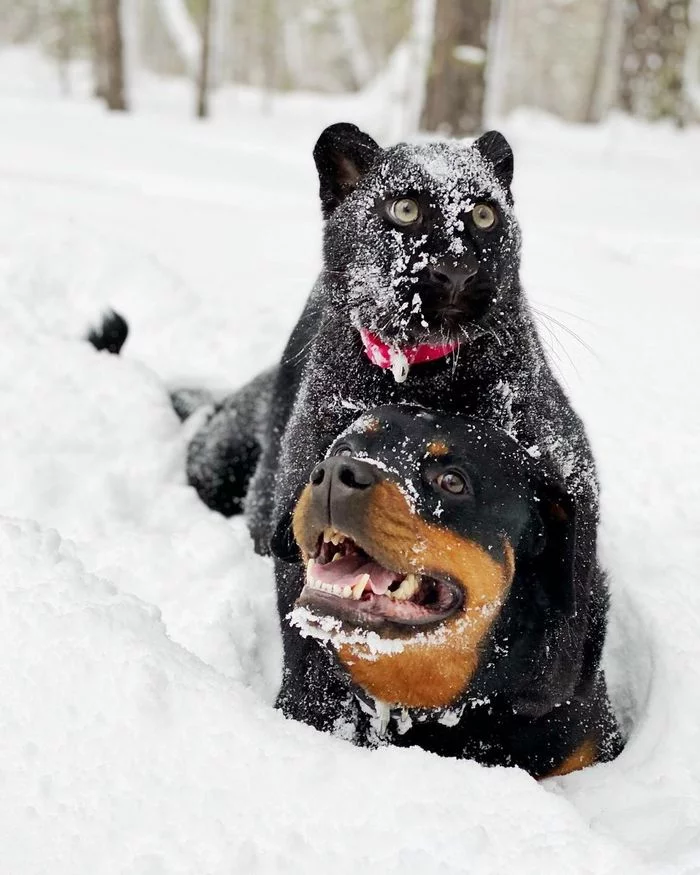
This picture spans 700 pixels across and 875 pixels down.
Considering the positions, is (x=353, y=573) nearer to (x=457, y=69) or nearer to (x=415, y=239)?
(x=415, y=239)

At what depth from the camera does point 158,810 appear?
1.64 metres

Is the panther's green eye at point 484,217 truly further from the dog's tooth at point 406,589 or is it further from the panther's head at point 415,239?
the dog's tooth at point 406,589

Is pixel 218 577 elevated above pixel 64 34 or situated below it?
above

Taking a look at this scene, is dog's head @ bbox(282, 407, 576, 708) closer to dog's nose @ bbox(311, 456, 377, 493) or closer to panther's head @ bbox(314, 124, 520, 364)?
dog's nose @ bbox(311, 456, 377, 493)

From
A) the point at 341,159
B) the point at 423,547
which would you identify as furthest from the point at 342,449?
the point at 341,159

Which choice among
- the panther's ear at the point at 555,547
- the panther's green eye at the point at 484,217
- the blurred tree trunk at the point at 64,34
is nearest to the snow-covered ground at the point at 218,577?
the panther's ear at the point at 555,547

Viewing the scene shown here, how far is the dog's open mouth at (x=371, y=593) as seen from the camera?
1998 mm

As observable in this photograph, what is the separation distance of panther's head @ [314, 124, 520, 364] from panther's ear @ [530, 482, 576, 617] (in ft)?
1.58

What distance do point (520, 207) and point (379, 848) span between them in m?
8.02

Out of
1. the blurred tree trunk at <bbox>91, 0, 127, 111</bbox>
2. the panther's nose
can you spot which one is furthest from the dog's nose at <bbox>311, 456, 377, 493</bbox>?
the blurred tree trunk at <bbox>91, 0, 127, 111</bbox>

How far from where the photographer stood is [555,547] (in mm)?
2254

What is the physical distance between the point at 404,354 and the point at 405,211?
1.27 feet

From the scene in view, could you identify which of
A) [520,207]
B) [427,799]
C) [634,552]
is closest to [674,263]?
[520,207]

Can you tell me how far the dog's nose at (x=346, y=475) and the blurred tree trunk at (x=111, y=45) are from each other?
1585 cm
